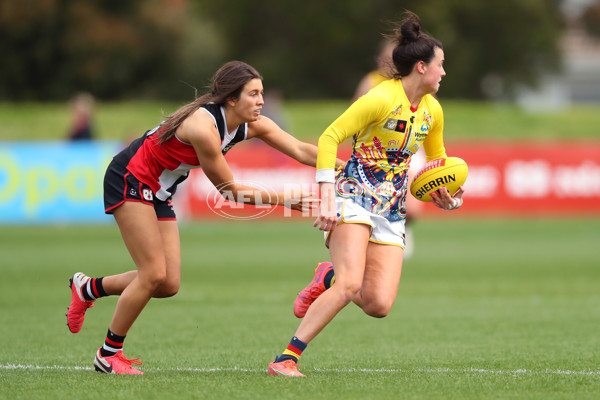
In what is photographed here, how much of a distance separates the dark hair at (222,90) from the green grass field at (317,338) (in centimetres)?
158

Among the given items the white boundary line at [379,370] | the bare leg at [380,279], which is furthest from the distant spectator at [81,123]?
the bare leg at [380,279]

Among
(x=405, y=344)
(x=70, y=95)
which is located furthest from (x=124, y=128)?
(x=405, y=344)

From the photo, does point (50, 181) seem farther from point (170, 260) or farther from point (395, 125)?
point (395, 125)

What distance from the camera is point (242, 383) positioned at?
5547 mm

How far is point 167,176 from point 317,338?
2.32 metres

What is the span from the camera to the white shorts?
5984 millimetres

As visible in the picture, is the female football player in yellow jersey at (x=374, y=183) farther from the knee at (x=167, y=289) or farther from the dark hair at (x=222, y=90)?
the knee at (x=167, y=289)

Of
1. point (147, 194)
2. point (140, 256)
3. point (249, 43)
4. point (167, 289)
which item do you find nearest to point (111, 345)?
point (167, 289)

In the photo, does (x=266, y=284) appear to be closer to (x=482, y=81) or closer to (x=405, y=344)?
(x=405, y=344)

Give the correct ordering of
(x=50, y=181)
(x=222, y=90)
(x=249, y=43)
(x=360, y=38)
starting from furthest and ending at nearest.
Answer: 1. (x=249, y=43)
2. (x=360, y=38)
3. (x=50, y=181)
4. (x=222, y=90)

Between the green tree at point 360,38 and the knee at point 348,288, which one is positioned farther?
the green tree at point 360,38

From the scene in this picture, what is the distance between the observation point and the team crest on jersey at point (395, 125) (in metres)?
5.99

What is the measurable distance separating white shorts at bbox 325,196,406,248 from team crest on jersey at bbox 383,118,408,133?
1.75 ft

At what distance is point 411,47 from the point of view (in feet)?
19.9
